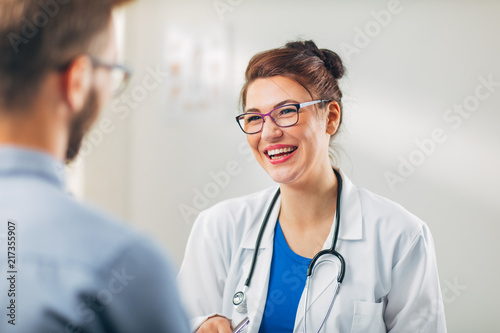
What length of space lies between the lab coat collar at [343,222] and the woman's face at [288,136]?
117 millimetres

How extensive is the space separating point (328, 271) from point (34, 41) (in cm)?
91

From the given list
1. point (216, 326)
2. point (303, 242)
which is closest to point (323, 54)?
point (303, 242)

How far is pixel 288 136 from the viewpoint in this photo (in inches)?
50.1

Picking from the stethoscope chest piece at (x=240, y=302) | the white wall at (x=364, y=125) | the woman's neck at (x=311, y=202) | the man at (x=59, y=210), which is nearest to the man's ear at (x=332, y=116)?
the woman's neck at (x=311, y=202)

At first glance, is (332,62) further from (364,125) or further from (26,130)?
(26,130)

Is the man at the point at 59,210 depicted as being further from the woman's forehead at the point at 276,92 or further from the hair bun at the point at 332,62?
the hair bun at the point at 332,62

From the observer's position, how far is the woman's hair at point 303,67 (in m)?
1.29

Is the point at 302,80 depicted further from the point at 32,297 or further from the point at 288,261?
the point at 32,297

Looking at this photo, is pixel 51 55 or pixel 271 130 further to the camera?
pixel 271 130

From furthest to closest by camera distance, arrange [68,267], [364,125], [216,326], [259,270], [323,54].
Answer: [364,125] < [323,54] < [259,270] < [216,326] < [68,267]

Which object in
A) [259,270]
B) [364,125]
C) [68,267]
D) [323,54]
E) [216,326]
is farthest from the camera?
[364,125]

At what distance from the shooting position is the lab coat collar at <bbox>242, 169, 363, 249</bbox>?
1.25 m

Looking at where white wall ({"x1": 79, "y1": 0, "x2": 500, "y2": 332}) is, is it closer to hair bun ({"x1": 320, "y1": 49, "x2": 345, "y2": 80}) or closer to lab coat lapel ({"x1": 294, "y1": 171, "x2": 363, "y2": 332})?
hair bun ({"x1": 320, "y1": 49, "x2": 345, "y2": 80})

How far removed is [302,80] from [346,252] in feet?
1.55
